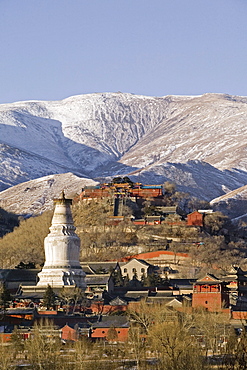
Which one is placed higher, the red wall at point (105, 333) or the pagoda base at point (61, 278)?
the pagoda base at point (61, 278)

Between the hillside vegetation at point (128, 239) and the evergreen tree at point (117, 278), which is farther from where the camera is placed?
the hillside vegetation at point (128, 239)

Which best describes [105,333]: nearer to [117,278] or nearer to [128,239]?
[117,278]

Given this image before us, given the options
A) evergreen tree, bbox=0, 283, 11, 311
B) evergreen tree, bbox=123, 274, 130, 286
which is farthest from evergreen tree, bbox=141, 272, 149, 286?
evergreen tree, bbox=0, 283, 11, 311

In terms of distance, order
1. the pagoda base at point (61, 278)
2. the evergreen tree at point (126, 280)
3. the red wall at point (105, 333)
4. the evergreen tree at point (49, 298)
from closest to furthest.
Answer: the red wall at point (105, 333), the evergreen tree at point (49, 298), the pagoda base at point (61, 278), the evergreen tree at point (126, 280)

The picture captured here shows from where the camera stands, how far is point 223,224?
172 metres

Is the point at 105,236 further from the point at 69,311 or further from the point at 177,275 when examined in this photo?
the point at 69,311

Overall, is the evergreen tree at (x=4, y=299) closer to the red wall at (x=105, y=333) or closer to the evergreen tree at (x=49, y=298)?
the evergreen tree at (x=49, y=298)

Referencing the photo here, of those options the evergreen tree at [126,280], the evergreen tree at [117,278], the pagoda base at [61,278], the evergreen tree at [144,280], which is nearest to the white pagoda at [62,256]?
the pagoda base at [61,278]

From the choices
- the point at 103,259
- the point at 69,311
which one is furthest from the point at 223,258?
the point at 69,311

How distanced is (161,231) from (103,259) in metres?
14.8

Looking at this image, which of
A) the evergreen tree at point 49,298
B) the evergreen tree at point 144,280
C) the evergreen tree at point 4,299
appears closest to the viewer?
the evergreen tree at point 4,299

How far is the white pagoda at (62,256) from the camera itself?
380ft

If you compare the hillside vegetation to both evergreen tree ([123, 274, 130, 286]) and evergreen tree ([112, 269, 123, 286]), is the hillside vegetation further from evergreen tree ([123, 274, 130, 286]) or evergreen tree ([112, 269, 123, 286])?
evergreen tree ([112, 269, 123, 286])

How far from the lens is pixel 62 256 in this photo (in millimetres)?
118250
